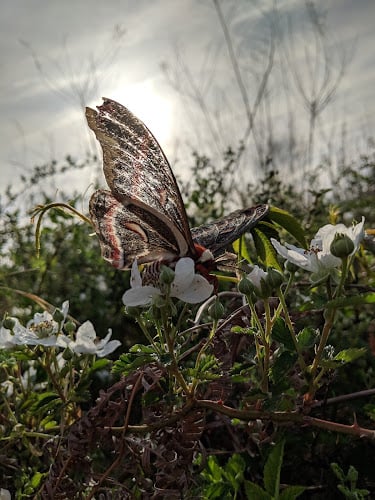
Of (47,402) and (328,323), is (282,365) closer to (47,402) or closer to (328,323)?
(328,323)

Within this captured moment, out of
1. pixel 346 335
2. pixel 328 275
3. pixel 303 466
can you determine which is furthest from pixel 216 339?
pixel 346 335

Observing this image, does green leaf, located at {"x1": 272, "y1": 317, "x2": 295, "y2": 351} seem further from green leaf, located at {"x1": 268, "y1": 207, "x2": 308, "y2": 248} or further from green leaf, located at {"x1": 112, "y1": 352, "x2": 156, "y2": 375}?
green leaf, located at {"x1": 268, "y1": 207, "x2": 308, "y2": 248}

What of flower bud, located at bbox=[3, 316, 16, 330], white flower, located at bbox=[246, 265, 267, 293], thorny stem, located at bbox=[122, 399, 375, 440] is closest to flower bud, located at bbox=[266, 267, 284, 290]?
white flower, located at bbox=[246, 265, 267, 293]

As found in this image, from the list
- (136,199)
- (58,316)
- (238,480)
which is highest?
→ (136,199)

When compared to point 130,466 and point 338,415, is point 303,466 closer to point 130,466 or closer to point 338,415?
point 338,415

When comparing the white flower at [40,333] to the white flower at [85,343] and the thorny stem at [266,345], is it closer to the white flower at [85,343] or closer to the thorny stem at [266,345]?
the white flower at [85,343]

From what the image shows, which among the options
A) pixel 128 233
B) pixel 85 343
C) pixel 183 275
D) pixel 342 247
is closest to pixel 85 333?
pixel 85 343

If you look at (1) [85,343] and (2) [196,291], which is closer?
(2) [196,291]
